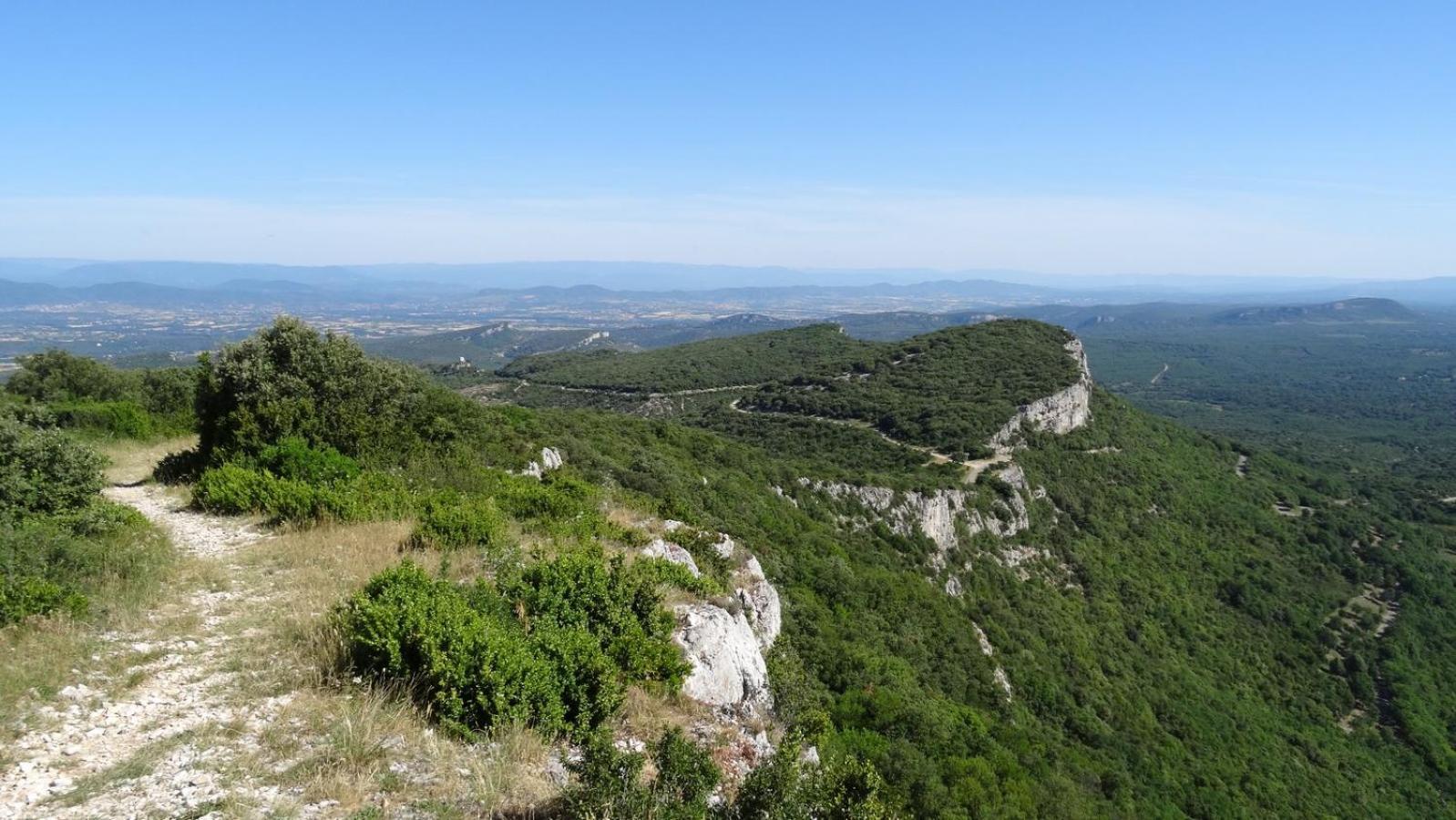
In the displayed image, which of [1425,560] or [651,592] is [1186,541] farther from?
[651,592]

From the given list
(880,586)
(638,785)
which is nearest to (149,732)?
(638,785)

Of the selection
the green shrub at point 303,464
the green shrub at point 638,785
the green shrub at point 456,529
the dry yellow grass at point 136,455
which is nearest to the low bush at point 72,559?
the green shrub at point 303,464

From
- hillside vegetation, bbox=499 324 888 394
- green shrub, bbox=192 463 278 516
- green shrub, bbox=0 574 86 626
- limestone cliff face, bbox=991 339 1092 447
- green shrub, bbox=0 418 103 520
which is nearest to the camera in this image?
green shrub, bbox=0 574 86 626

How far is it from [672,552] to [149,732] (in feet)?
24.4

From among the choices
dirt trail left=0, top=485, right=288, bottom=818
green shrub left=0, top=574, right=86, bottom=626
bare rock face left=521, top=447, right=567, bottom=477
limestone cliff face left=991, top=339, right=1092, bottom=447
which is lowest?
limestone cliff face left=991, top=339, right=1092, bottom=447

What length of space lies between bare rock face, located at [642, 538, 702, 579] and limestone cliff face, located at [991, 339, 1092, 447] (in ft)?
164

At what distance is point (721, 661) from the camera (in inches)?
354

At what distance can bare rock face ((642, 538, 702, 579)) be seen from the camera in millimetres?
11594

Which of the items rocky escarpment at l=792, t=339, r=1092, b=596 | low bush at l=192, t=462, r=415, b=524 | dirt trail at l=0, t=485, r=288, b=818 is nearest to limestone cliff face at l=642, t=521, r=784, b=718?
dirt trail at l=0, t=485, r=288, b=818

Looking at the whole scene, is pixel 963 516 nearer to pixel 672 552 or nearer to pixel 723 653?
pixel 672 552

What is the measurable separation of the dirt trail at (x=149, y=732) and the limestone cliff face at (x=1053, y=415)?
56.9 meters

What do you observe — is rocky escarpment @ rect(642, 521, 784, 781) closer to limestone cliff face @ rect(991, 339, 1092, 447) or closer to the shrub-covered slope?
the shrub-covered slope

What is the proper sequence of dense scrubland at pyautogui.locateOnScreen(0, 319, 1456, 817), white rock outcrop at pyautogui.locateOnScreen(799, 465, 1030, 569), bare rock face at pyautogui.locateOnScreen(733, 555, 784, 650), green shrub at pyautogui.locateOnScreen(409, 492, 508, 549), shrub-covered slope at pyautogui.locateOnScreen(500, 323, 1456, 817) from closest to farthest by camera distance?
dense scrubland at pyautogui.locateOnScreen(0, 319, 1456, 817)
green shrub at pyautogui.locateOnScreen(409, 492, 508, 549)
bare rock face at pyautogui.locateOnScreen(733, 555, 784, 650)
shrub-covered slope at pyautogui.locateOnScreen(500, 323, 1456, 817)
white rock outcrop at pyautogui.locateOnScreen(799, 465, 1030, 569)

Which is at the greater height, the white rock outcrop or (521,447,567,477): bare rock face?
(521,447,567,477): bare rock face
